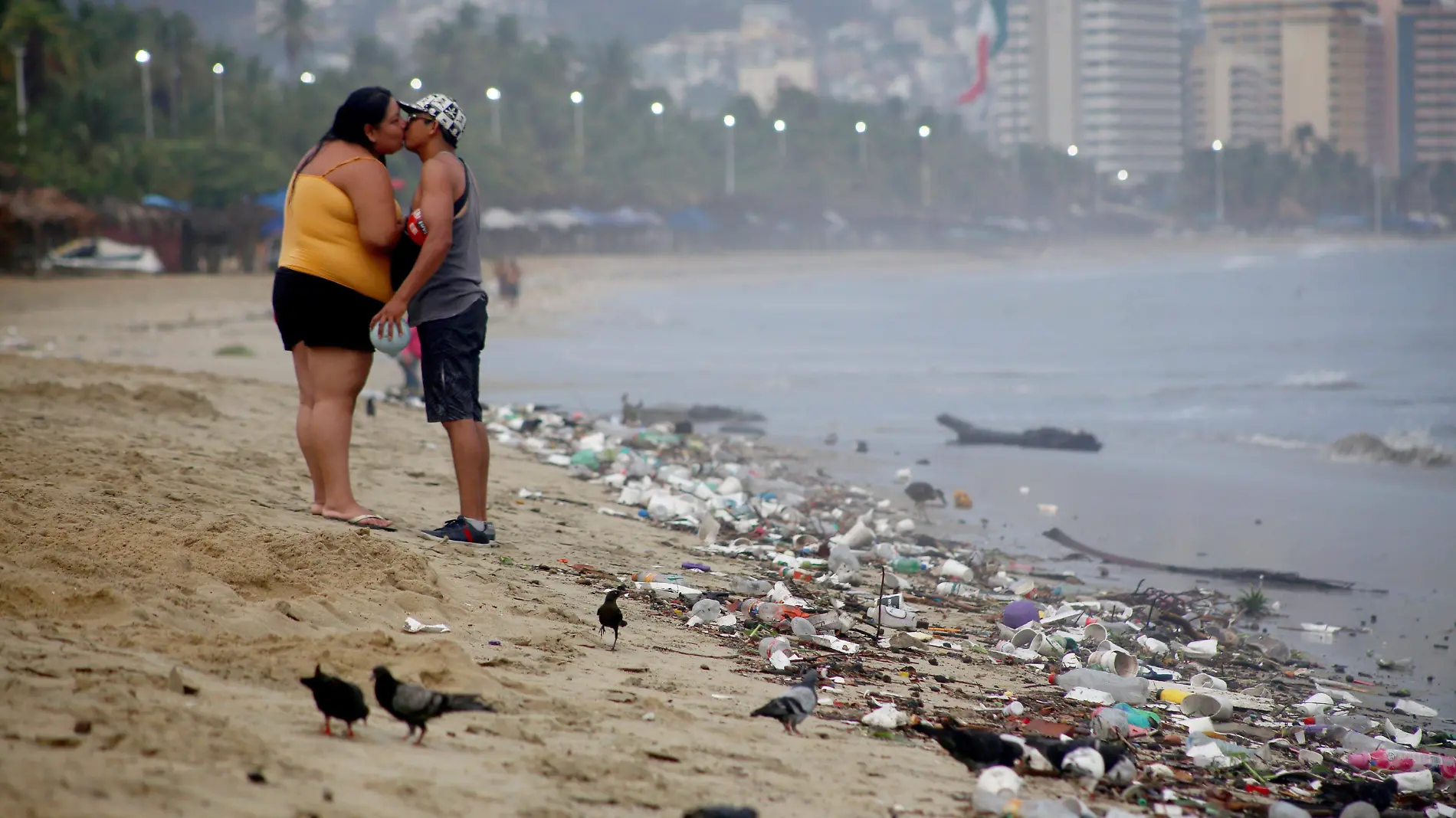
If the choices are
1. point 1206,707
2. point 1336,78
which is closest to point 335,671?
point 1206,707

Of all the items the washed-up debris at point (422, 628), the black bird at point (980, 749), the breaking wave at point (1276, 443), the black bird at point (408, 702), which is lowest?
the breaking wave at point (1276, 443)

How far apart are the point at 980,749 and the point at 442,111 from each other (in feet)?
9.93

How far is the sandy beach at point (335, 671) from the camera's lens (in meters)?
2.44

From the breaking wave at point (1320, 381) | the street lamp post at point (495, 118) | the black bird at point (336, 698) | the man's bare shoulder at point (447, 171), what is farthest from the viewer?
the street lamp post at point (495, 118)

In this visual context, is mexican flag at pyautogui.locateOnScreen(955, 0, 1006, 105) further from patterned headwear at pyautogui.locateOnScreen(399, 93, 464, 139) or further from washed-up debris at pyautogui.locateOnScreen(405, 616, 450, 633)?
washed-up debris at pyautogui.locateOnScreen(405, 616, 450, 633)

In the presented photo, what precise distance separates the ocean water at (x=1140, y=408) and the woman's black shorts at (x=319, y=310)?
13.1 ft

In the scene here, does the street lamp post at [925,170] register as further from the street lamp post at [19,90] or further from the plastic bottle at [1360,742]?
the plastic bottle at [1360,742]

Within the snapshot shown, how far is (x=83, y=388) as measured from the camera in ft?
27.2

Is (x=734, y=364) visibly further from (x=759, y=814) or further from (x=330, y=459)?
(x=759, y=814)

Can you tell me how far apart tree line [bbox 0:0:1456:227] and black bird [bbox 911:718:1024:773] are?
133 ft

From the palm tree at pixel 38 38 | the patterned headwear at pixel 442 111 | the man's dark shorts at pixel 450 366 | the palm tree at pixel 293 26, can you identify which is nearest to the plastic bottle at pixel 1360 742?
the man's dark shorts at pixel 450 366

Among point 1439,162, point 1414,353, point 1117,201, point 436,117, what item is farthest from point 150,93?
point 1439,162

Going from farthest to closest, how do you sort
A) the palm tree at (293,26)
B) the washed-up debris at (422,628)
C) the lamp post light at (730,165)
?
the palm tree at (293,26), the lamp post light at (730,165), the washed-up debris at (422,628)

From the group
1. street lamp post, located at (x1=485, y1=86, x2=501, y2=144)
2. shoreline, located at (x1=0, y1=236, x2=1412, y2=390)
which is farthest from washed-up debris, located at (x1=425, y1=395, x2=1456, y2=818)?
street lamp post, located at (x1=485, y1=86, x2=501, y2=144)
